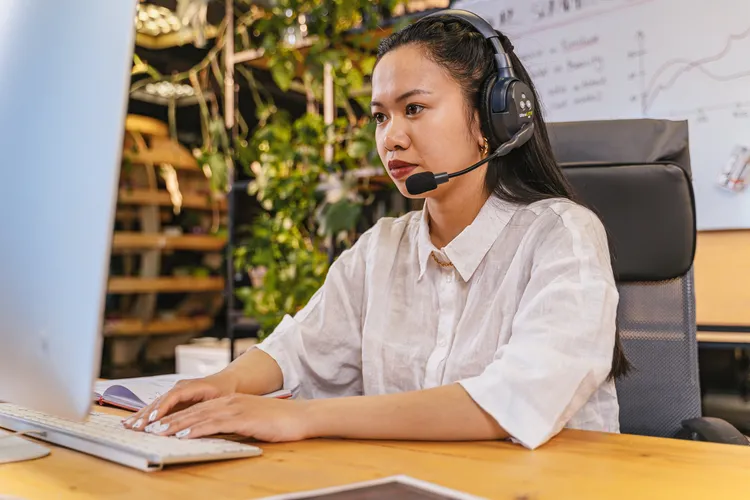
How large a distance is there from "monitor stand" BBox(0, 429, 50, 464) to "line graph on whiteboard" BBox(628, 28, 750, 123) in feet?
6.13

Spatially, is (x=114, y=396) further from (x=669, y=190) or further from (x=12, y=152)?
(x=669, y=190)

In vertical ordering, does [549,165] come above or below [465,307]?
above

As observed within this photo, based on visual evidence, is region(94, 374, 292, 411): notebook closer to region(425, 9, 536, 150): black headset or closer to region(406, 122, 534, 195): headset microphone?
region(406, 122, 534, 195): headset microphone

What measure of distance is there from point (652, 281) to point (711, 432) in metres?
0.28

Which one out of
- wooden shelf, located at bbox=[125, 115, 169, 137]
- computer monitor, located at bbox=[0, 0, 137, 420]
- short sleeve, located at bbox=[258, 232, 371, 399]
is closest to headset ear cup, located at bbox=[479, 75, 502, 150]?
short sleeve, located at bbox=[258, 232, 371, 399]

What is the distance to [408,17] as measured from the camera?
2.52 metres

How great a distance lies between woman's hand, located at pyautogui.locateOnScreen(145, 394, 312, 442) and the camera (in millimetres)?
777

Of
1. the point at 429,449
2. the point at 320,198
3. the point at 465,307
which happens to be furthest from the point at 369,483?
the point at 320,198

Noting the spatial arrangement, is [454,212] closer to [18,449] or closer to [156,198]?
[18,449]

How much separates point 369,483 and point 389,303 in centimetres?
61

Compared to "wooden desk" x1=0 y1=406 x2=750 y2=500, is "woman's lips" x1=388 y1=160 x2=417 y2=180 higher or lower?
higher

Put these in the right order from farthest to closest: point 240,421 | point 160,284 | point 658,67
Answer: point 160,284
point 658,67
point 240,421

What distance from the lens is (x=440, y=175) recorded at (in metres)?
1.08

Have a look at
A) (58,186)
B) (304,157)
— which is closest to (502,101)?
(58,186)
